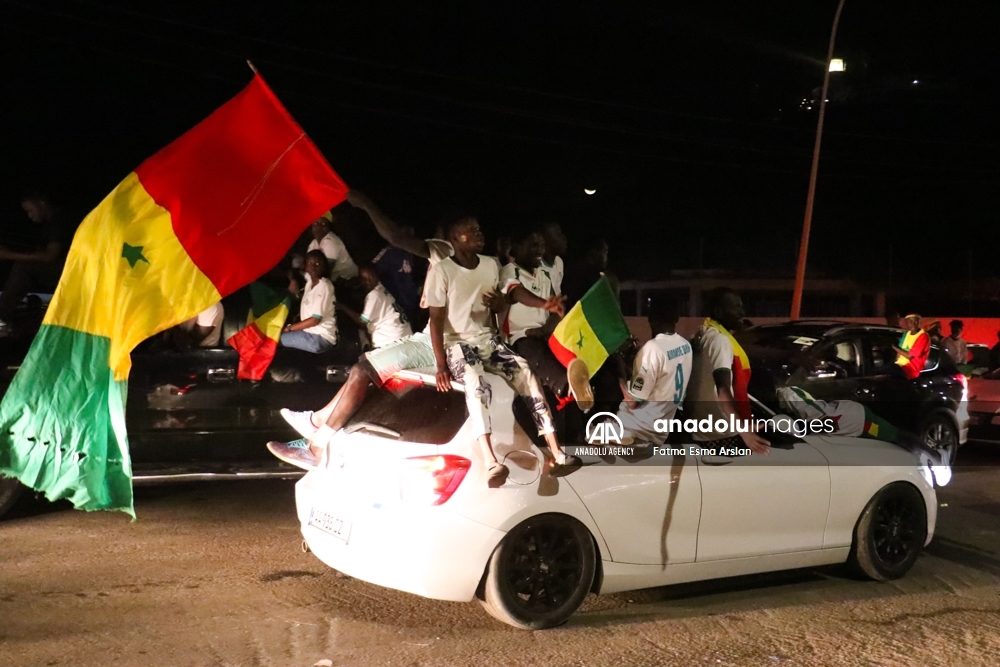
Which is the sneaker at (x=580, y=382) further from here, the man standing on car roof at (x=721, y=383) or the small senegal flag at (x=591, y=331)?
the man standing on car roof at (x=721, y=383)

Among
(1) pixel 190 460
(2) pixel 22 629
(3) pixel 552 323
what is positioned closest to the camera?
(2) pixel 22 629

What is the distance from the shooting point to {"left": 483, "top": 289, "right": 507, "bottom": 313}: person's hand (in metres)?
6.28

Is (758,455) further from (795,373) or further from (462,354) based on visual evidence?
(795,373)

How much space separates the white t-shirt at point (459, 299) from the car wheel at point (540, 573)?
134 cm

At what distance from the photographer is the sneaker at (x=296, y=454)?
6537mm

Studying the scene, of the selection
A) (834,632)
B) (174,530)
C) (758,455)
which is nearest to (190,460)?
(174,530)

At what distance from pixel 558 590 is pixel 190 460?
3.69 metres

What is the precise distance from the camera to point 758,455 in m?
6.11

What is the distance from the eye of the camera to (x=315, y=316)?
8242 mm

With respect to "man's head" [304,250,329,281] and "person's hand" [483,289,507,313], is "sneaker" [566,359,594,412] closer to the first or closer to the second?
"person's hand" [483,289,507,313]

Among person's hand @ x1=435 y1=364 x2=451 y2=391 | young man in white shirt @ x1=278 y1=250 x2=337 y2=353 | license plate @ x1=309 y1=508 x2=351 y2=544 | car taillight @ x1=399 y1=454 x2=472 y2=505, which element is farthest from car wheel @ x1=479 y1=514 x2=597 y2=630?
young man in white shirt @ x1=278 y1=250 x2=337 y2=353

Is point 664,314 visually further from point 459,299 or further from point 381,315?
point 381,315

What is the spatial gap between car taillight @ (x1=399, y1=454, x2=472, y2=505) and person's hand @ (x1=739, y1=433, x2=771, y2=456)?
1.86 m

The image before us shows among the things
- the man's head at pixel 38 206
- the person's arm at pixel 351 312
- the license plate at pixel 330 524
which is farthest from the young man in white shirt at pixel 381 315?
the license plate at pixel 330 524
